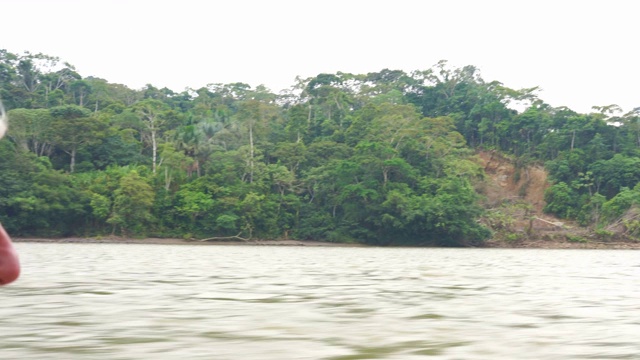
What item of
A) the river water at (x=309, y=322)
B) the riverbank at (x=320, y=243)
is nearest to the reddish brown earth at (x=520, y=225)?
the riverbank at (x=320, y=243)

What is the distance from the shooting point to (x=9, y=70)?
174 ft

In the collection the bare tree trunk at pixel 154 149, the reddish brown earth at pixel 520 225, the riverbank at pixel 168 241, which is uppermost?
the bare tree trunk at pixel 154 149

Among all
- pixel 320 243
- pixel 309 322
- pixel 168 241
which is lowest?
pixel 168 241

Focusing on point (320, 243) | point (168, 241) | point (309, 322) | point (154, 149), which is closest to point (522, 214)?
point (320, 243)

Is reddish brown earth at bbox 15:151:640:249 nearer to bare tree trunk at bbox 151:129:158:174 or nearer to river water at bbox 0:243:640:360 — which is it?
bare tree trunk at bbox 151:129:158:174

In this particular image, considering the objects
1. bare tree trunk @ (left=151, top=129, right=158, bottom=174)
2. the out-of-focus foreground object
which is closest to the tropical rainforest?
bare tree trunk @ (left=151, top=129, right=158, bottom=174)

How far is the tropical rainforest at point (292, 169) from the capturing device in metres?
37.2

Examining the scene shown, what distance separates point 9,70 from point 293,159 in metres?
27.9

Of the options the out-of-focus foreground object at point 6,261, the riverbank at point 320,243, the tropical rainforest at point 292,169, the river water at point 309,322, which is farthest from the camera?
the tropical rainforest at point 292,169

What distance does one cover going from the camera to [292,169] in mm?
43344

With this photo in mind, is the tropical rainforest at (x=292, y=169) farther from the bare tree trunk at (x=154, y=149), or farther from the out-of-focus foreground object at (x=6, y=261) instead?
the out-of-focus foreground object at (x=6, y=261)

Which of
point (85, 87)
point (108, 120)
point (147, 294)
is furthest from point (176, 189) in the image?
point (147, 294)

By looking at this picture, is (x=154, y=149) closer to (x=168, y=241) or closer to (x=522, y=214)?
(x=168, y=241)

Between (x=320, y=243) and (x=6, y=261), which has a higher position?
(x=6, y=261)
